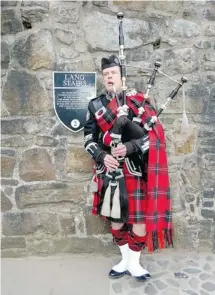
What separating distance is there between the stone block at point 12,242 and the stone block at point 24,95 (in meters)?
0.94

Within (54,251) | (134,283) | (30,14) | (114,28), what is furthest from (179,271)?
(30,14)

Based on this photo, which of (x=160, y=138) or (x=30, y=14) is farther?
(x=30, y=14)

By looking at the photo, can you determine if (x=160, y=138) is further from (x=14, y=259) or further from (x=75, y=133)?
(x=14, y=259)

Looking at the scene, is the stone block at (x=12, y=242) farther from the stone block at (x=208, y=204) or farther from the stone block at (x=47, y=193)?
the stone block at (x=208, y=204)

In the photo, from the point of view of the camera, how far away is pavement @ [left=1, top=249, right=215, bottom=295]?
229cm

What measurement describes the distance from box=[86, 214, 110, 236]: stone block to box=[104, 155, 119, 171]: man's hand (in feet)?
2.21

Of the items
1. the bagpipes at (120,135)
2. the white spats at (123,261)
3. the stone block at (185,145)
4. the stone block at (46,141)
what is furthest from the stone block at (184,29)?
the white spats at (123,261)

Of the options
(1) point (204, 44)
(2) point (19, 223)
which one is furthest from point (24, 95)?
(1) point (204, 44)

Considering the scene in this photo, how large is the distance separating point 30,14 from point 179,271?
2048 millimetres

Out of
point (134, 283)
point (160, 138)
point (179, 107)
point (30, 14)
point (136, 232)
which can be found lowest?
point (134, 283)

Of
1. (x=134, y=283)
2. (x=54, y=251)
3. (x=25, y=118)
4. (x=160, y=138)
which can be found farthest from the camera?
(x=54, y=251)

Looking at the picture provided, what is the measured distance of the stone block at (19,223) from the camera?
2.66 meters

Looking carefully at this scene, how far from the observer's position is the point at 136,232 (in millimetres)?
2334

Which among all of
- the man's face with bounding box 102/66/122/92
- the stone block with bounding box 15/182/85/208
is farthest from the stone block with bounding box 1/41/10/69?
the stone block with bounding box 15/182/85/208
